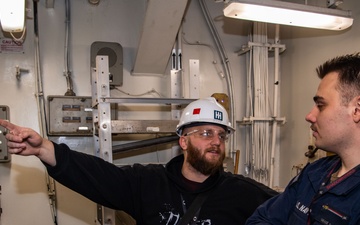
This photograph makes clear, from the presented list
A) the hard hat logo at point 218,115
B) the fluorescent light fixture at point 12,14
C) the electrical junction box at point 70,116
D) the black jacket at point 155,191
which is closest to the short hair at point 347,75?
the hard hat logo at point 218,115

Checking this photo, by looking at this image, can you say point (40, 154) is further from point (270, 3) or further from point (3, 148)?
point (270, 3)

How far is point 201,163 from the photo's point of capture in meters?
1.99

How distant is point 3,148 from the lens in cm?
277

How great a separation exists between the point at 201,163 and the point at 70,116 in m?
1.41

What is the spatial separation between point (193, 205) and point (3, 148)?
1742mm

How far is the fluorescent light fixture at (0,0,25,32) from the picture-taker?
2098mm

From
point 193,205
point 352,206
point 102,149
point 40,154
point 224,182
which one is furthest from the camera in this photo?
point 102,149

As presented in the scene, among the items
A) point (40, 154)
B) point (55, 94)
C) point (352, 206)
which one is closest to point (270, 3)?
point (352, 206)

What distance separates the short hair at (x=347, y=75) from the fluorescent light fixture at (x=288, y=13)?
0.97m

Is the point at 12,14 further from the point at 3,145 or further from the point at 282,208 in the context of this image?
the point at 282,208

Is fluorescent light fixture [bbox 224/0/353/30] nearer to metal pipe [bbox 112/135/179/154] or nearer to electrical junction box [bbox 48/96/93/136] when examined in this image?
metal pipe [bbox 112/135/179/154]

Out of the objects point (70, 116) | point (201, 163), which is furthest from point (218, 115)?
point (70, 116)

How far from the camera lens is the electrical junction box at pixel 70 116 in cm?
286

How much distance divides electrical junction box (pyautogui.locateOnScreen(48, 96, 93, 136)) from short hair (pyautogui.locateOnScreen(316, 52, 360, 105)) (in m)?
2.08
